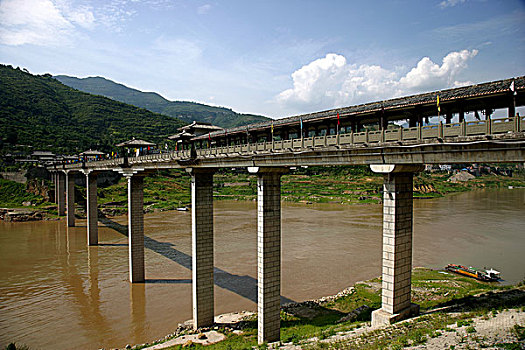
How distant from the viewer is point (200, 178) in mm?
21000

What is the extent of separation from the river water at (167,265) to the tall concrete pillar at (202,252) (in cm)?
257

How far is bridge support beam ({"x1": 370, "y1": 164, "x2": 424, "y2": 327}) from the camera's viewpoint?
1230cm

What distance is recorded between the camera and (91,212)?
135ft

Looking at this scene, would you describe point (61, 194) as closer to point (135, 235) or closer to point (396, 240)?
point (135, 235)

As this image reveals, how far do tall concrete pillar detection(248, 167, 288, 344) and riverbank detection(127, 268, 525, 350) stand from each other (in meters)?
0.98

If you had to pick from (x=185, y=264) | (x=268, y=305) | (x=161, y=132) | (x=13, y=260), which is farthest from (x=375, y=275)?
(x=161, y=132)

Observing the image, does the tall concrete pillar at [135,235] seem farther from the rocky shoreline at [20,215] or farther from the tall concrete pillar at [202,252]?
the rocky shoreline at [20,215]

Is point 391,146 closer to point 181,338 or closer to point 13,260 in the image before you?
point 181,338

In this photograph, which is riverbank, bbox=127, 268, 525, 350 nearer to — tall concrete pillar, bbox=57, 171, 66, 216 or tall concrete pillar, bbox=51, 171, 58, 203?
tall concrete pillar, bbox=57, 171, 66, 216

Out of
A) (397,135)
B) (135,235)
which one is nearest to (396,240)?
(397,135)

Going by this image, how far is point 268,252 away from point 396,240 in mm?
6492

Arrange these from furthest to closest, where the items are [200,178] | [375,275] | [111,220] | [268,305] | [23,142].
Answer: [23,142] < [111,220] < [375,275] < [200,178] < [268,305]

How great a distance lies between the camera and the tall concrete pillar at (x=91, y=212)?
40.8 m

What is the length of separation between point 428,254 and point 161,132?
142578 millimetres
